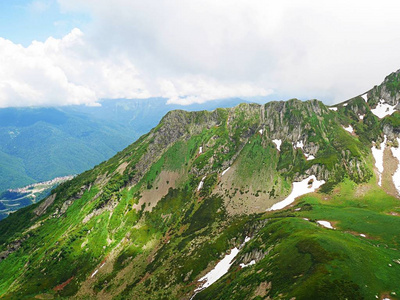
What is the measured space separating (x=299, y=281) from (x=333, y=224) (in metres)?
58.0

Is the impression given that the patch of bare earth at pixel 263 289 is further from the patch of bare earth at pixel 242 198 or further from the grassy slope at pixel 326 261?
the patch of bare earth at pixel 242 198

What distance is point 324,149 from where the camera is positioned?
186 meters

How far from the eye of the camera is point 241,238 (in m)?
121

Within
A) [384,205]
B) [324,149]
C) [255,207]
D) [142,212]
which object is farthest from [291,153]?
[142,212]

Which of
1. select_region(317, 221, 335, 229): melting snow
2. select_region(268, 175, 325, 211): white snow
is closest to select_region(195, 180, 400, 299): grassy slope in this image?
select_region(317, 221, 335, 229): melting snow

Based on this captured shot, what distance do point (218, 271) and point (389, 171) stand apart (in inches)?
5887

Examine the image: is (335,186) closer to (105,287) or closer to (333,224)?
(333,224)

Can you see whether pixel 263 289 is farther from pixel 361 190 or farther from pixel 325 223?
pixel 361 190

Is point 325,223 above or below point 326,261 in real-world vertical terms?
below

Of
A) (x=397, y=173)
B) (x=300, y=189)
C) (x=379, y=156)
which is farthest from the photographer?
(x=379, y=156)

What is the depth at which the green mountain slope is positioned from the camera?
2292 inches

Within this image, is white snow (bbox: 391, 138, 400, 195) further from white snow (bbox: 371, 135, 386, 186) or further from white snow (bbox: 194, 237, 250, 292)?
white snow (bbox: 194, 237, 250, 292)

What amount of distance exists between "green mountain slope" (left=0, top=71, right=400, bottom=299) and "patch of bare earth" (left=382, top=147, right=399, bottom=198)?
63cm

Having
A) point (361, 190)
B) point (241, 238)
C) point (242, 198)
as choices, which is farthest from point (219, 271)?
point (361, 190)
